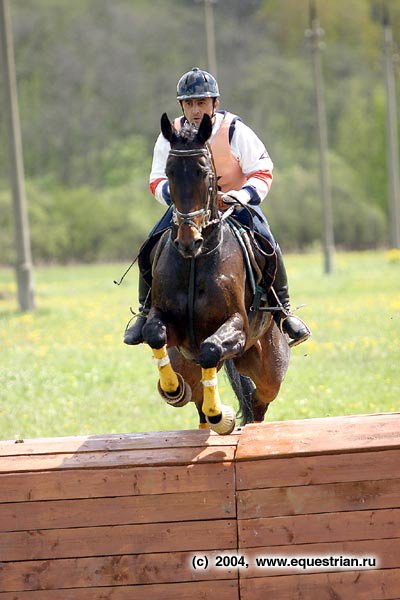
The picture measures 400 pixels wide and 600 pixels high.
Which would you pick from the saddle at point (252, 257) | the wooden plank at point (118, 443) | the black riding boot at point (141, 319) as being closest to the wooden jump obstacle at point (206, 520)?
the wooden plank at point (118, 443)

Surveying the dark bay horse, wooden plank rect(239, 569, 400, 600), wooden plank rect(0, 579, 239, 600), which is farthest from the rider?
wooden plank rect(239, 569, 400, 600)

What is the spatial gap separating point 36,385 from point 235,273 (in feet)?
26.0

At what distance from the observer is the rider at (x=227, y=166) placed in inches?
322

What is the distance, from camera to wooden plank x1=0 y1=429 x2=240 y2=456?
6.97 metres

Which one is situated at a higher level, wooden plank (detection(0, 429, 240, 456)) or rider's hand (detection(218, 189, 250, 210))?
rider's hand (detection(218, 189, 250, 210))

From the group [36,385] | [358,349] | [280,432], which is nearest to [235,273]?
[280,432]

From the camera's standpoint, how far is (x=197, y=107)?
822cm

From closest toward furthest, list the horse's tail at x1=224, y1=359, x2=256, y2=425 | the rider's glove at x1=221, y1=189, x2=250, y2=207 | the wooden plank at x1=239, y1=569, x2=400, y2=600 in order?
the wooden plank at x1=239, y1=569, x2=400, y2=600 < the rider's glove at x1=221, y1=189, x2=250, y2=207 < the horse's tail at x1=224, y1=359, x2=256, y2=425

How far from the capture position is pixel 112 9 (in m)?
81.0

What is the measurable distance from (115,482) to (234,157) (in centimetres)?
311

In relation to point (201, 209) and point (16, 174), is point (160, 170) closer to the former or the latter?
point (201, 209)

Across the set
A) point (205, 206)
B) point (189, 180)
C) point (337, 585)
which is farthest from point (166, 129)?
point (337, 585)

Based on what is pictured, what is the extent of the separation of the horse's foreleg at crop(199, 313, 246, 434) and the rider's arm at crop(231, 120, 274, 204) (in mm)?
1438

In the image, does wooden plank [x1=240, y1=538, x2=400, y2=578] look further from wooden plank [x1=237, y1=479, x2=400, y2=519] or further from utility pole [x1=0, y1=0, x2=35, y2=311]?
utility pole [x1=0, y1=0, x2=35, y2=311]
